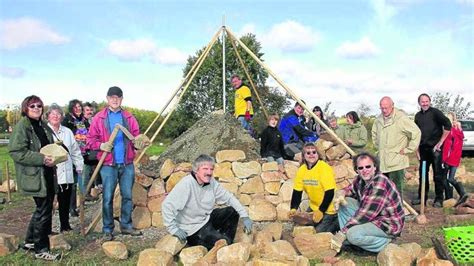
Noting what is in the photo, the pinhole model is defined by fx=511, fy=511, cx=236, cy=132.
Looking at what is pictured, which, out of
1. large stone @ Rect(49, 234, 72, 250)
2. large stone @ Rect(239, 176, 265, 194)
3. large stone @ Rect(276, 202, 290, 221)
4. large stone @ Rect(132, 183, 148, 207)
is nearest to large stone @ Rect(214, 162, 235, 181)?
large stone @ Rect(239, 176, 265, 194)

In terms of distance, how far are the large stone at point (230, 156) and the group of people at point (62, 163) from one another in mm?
1798

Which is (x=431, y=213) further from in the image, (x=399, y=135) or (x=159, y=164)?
(x=159, y=164)

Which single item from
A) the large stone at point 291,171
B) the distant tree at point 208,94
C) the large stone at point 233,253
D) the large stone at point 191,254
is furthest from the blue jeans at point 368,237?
the distant tree at point 208,94

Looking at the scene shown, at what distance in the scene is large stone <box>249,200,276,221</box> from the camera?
7160 mm

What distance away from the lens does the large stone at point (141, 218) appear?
270 inches

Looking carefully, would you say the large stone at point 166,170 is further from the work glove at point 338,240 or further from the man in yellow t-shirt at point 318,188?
the work glove at point 338,240

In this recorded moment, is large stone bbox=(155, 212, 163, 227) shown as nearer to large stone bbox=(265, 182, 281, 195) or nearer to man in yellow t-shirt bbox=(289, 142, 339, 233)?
large stone bbox=(265, 182, 281, 195)

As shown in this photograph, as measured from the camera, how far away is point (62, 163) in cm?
644

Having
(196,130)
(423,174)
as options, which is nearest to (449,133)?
(423,174)

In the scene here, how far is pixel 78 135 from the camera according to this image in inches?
303

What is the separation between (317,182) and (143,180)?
8.74 feet

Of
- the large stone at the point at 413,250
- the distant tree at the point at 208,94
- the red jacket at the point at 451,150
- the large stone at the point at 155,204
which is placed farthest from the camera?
the distant tree at the point at 208,94

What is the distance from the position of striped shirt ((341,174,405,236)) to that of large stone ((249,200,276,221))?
2159mm

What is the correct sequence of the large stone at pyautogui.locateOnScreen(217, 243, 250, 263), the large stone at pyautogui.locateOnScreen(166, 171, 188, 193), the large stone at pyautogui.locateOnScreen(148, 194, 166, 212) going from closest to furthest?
the large stone at pyautogui.locateOnScreen(217, 243, 250, 263) → the large stone at pyautogui.locateOnScreen(148, 194, 166, 212) → the large stone at pyautogui.locateOnScreen(166, 171, 188, 193)
